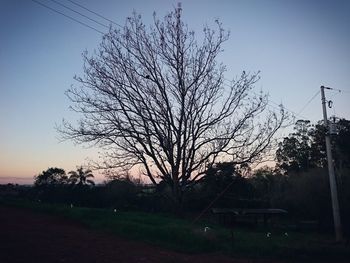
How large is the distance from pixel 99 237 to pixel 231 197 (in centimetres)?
2248

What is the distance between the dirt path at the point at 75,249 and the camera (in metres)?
8.90

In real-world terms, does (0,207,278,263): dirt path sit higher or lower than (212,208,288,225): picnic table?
lower

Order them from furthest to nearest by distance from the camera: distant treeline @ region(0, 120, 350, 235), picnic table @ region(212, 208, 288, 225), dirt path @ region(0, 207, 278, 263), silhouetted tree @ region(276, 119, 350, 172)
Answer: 1. silhouetted tree @ region(276, 119, 350, 172)
2. distant treeline @ region(0, 120, 350, 235)
3. picnic table @ region(212, 208, 288, 225)
4. dirt path @ region(0, 207, 278, 263)

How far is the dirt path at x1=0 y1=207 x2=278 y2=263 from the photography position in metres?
8.90

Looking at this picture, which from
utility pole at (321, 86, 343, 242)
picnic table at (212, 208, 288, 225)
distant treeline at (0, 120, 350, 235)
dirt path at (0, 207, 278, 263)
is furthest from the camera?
distant treeline at (0, 120, 350, 235)

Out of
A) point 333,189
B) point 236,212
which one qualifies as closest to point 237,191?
point 236,212

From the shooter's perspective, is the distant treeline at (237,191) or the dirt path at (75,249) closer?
the dirt path at (75,249)

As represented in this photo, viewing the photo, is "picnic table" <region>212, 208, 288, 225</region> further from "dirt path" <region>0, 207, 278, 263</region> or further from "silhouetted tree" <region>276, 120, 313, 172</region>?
"silhouetted tree" <region>276, 120, 313, 172</region>

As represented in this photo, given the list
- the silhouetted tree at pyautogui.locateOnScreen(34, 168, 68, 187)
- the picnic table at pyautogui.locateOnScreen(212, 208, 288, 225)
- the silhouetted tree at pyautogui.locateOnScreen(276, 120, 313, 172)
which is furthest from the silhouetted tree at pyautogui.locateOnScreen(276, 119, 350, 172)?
the silhouetted tree at pyautogui.locateOnScreen(34, 168, 68, 187)

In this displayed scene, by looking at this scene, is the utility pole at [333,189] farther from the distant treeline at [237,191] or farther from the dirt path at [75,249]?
the dirt path at [75,249]

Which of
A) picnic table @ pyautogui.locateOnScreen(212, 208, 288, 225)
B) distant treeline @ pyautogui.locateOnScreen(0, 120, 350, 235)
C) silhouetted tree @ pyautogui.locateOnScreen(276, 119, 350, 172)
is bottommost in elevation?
picnic table @ pyautogui.locateOnScreen(212, 208, 288, 225)

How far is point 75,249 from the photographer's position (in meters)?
9.95

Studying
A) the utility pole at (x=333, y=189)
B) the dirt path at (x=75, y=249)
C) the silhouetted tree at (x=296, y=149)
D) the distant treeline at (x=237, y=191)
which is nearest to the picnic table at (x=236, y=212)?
the distant treeline at (x=237, y=191)

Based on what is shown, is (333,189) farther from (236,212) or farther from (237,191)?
(237,191)
